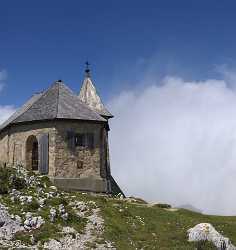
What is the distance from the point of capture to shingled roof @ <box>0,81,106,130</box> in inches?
2344

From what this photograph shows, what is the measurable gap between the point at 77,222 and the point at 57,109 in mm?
20285

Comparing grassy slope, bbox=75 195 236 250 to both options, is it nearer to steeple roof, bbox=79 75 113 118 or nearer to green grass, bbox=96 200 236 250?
green grass, bbox=96 200 236 250

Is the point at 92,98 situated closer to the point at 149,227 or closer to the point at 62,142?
the point at 62,142

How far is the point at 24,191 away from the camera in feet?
151

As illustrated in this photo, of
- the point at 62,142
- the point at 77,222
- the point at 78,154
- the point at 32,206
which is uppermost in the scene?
the point at 62,142

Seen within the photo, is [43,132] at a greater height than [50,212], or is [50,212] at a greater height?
[43,132]

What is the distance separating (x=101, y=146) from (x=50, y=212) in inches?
752

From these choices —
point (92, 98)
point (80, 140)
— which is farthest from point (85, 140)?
point (92, 98)

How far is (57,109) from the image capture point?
60.1m

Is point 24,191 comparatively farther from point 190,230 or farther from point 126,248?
point 190,230

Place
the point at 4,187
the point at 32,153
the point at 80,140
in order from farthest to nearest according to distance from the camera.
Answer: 1. the point at 32,153
2. the point at 80,140
3. the point at 4,187

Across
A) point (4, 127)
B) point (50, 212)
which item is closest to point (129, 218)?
point (50, 212)

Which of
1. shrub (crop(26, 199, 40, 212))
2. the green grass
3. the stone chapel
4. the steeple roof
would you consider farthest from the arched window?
shrub (crop(26, 199, 40, 212))

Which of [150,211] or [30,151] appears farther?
[30,151]
